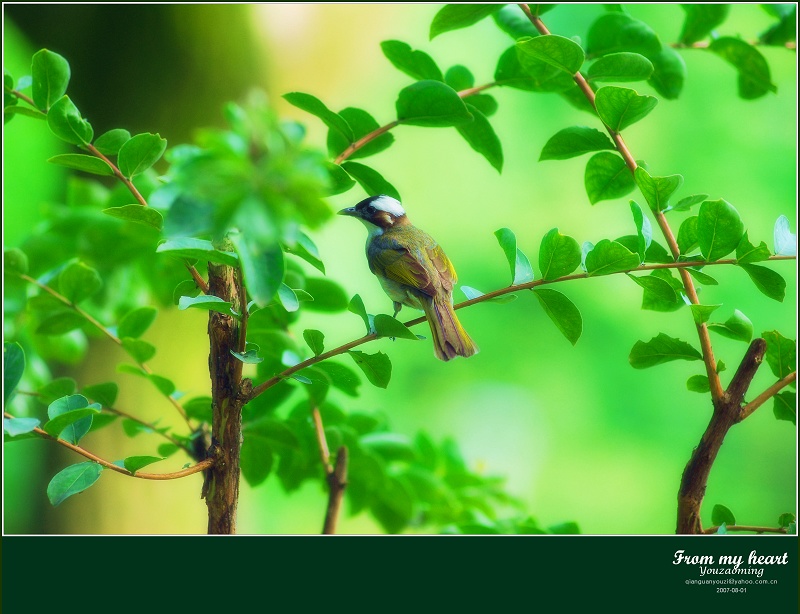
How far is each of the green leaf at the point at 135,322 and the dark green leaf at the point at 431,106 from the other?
20.9 inches

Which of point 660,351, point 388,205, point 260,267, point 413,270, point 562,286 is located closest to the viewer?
point 260,267

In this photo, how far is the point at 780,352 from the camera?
1040 mm

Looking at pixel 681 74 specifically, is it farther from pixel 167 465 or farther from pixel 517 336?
pixel 517 336

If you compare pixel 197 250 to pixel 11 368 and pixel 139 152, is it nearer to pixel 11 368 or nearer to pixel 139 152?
pixel 139 152

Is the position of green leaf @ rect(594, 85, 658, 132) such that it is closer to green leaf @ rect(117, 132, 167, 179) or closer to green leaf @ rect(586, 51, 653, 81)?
green leaf @ rect(586, 51, 653, 81)

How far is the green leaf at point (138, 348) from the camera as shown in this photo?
1206 mm

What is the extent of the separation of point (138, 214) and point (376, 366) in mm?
325

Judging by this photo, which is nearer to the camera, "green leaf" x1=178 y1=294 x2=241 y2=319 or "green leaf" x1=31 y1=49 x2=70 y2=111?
"green leaf" x1=178 y1=294 x2=241 y2=319

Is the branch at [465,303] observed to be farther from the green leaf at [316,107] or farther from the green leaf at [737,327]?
the green leaf at [316,107]

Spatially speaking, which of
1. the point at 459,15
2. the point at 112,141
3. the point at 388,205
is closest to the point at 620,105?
the point at 459,15

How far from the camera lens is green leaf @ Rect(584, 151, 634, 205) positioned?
110cm

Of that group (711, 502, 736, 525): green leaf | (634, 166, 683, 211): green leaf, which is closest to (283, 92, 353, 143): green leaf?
(634, 166, 683, 211): green leaf

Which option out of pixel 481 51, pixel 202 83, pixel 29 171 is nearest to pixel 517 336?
pixel 481 51

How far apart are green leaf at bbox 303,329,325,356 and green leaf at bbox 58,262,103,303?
494 mm
